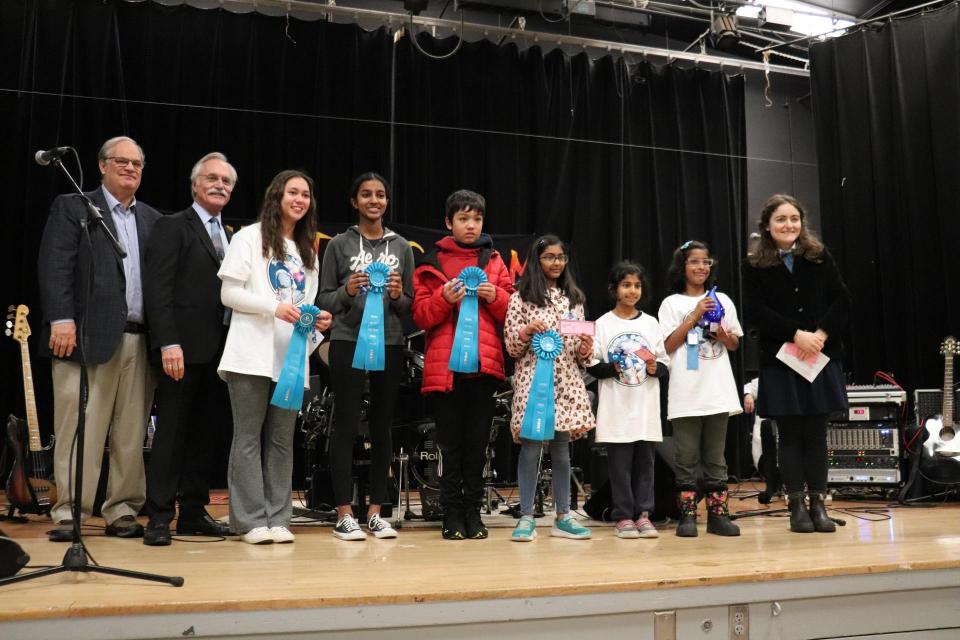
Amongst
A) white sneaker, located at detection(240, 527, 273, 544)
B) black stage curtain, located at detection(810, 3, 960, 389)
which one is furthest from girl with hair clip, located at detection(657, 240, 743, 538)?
black stage curtain, located at detection(810, 3, 960, 389)

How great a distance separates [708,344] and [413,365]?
1.43 m

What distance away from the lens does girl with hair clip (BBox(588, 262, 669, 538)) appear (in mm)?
3314

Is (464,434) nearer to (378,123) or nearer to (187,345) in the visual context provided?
(187,345)

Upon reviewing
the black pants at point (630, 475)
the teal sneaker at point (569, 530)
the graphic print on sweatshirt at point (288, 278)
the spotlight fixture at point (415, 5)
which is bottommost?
the teal sneaker at point (569, 530)

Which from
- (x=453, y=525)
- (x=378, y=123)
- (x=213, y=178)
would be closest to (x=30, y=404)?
(x=213, y=178)

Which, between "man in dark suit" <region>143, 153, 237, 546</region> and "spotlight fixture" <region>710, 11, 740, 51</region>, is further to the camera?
"spotlight fixture" <region>710, 11, 740, 51</region>

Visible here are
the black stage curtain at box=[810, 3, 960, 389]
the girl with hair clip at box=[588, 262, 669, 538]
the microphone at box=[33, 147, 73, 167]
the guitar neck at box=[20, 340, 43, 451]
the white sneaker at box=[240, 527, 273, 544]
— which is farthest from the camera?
the black stage curtain at box=[810, 3, 960, 389]

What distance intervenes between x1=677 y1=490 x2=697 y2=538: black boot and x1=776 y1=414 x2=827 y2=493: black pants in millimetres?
407

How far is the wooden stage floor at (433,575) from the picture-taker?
6.51 ft

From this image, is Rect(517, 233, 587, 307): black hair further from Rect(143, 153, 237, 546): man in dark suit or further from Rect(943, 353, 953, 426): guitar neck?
Rect(943, 353, 953, 426): guitar neck

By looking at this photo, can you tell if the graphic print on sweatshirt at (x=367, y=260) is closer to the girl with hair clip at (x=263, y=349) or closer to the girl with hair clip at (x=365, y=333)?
the girl with hair clip at (x=365, y=333)

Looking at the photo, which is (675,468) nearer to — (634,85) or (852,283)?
(852,283)

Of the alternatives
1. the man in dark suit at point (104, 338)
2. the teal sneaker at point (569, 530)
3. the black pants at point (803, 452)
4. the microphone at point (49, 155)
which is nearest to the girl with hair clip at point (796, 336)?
the black pants at point (803, 452)

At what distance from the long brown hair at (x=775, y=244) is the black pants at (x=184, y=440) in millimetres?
2247
